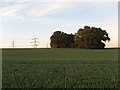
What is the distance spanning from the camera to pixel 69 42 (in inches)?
5310

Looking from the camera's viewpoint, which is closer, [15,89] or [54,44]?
[15,89]

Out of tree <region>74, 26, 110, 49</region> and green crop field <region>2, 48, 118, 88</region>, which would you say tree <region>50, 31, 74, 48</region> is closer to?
tree <region>74, 26, 110, 49</region>

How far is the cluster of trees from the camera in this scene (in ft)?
415

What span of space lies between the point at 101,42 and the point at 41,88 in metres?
122

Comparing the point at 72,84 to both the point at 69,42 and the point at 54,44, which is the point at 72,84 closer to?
the point at 54,44

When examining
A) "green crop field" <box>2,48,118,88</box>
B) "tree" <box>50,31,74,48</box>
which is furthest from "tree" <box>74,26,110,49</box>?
"green crop field" <box>2,48,118,88</box>

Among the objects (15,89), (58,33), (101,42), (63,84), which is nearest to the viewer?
(15,89)

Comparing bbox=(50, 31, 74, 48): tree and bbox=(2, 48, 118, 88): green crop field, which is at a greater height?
bbox=(50, 31, 74, 48): tree

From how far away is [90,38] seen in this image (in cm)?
12950

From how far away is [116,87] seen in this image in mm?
14414

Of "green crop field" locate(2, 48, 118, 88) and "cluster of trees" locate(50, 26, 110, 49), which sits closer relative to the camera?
"green crop field" locate(2, 48, 118, 88)

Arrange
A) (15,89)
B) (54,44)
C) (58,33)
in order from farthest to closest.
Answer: (54,44) → (58,33) → (15,89)

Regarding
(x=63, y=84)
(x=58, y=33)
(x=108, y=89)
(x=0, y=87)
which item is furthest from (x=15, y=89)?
(x=58, y=33)

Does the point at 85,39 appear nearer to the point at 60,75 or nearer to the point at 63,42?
the point at 63,42
